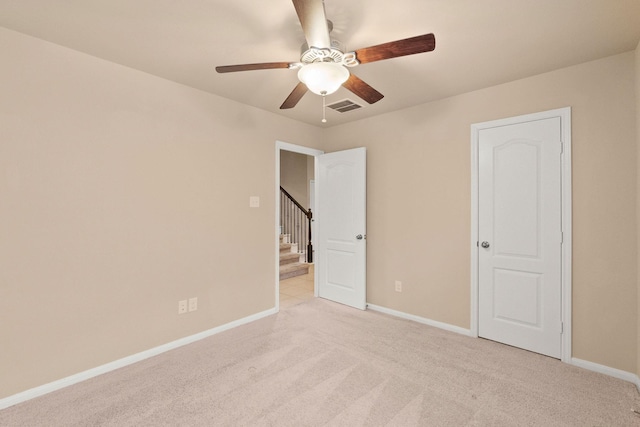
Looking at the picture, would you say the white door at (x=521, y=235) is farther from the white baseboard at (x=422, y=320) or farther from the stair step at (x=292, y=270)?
the stair step at (x=292, y=270)

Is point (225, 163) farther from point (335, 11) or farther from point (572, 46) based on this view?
point (572, 46)

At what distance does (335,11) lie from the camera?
1.79 m

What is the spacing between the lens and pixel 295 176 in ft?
27.5

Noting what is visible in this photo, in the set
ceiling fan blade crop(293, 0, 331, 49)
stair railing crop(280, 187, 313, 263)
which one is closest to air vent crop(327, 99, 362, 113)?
ceiling fan blade crop(293, 0, 331, 49)

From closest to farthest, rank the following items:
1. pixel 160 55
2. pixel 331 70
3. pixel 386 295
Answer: pixel 331 70
pixel 160 55
pixel 386 295

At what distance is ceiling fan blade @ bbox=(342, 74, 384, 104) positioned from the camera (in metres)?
2.00

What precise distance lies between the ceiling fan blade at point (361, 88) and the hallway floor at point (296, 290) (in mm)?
2847

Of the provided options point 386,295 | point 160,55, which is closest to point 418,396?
point 386,295

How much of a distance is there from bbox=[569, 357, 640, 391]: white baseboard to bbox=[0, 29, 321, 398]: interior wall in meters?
3.14

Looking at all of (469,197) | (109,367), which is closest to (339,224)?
(469,197)

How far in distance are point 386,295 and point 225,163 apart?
2.49 m

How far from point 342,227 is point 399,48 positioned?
107 inches

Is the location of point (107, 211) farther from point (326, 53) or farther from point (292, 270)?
point (292, 270)

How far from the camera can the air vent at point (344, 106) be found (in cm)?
333
